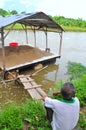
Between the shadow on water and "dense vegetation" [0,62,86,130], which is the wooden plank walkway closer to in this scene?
the shadow on water

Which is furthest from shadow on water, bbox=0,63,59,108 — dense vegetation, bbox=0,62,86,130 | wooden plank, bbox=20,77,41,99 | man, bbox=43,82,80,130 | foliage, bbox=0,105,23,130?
man, bbox=43,82,80,130

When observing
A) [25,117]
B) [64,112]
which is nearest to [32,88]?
[25,117]

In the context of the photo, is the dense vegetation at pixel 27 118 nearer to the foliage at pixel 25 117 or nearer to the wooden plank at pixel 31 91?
the foliage at pixel 25 117

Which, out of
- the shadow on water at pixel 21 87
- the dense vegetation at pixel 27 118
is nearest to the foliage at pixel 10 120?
the dense vegetation at pixel 27 118

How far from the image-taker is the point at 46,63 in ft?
39.5

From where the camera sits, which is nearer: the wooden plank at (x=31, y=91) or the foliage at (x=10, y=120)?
the foliage at (x=10, y=120)

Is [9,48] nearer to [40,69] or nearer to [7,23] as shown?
[40,69]

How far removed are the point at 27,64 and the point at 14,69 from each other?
80 cm

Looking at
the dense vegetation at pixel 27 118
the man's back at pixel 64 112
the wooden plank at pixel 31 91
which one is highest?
the man's back at pixel 64 112

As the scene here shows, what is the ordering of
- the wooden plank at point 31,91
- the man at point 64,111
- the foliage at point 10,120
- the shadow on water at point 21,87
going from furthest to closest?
1. the shadow on water at point 21,87
2. the wooden plank at point 31,91
3. the foliage at point 10,120
4. the man at point 64,111

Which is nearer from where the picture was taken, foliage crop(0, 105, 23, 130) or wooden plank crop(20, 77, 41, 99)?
foliage crop(0, 105, 23, 130)

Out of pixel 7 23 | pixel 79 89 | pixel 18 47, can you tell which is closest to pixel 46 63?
pixel 18 47

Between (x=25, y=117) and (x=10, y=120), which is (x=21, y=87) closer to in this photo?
(x=25, y=117)

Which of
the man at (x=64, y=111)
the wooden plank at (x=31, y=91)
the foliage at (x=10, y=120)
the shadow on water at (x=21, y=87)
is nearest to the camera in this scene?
the man at (x=64, y=111)
